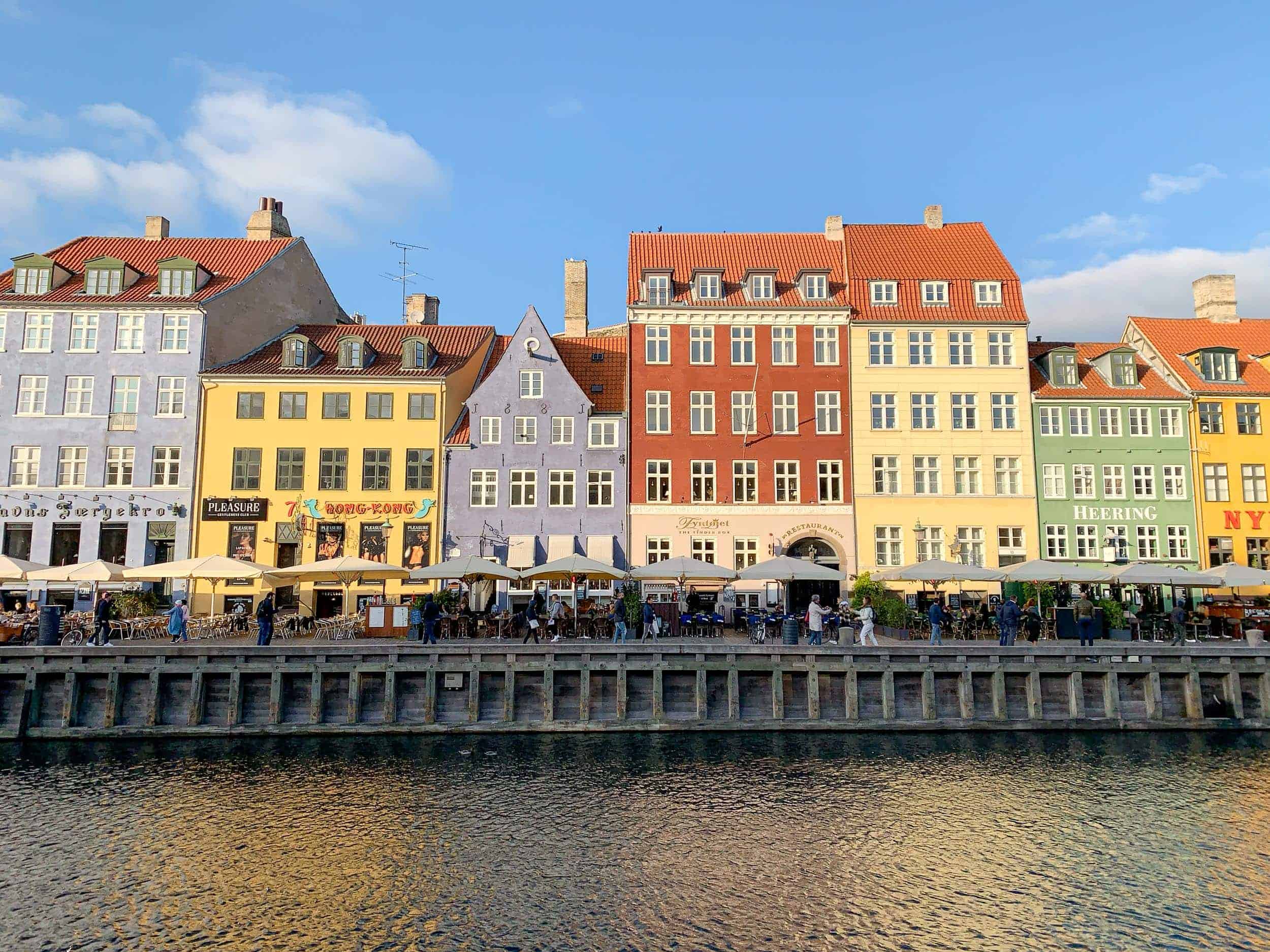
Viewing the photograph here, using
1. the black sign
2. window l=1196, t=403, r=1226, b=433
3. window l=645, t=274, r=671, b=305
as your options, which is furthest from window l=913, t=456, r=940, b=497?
the black sign

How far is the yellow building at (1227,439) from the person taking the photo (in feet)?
142

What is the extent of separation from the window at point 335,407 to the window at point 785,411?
804 inches

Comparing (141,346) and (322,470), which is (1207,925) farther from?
(141,346)

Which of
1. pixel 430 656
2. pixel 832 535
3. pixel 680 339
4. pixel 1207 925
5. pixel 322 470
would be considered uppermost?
pixel 680 339

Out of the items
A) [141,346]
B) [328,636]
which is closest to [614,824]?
[328,636]

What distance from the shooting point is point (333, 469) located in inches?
1689

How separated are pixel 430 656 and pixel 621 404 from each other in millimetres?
19430

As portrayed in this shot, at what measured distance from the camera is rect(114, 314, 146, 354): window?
44.1m

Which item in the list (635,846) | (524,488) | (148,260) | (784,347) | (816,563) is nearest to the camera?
(635,846)

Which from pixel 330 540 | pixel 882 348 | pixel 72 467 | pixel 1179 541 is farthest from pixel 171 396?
pixel 1179 541

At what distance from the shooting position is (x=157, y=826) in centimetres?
1912

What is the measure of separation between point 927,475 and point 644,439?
13.6m

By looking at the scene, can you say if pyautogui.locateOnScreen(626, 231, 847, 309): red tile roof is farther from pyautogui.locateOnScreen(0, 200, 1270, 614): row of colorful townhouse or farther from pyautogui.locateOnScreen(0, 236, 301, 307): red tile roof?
pyautogui.locateOnScreen(0, 236, 301, 307): red tile roof

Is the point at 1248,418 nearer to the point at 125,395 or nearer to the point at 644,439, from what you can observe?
the point at 644,439
